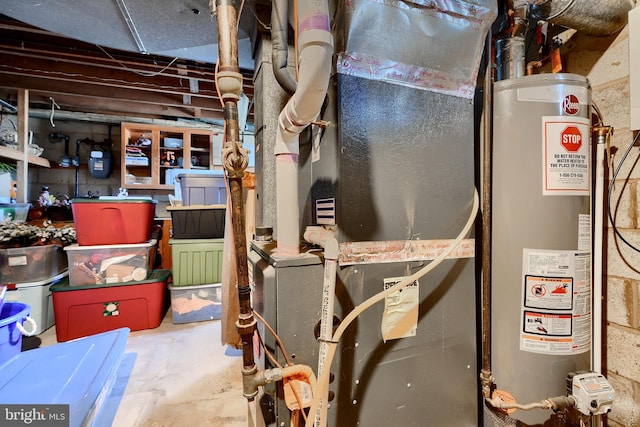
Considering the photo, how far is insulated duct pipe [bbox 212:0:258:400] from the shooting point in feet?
2.24

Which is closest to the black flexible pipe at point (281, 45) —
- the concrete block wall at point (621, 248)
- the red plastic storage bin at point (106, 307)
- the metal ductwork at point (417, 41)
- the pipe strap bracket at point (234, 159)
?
the metal ductwork at point (417, 41)

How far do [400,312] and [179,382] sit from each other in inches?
60.1

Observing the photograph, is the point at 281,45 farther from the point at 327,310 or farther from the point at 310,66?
the point at 327,310

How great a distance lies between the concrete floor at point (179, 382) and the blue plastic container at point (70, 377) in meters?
0.14

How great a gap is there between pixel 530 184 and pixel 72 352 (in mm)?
2336

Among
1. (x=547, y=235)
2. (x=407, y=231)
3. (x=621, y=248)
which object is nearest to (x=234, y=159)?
(x=407, y=231)

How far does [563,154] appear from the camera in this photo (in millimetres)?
864

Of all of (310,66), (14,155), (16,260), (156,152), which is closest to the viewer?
(310,66)

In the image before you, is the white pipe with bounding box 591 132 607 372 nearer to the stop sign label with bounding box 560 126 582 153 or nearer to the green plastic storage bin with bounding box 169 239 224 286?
the stop sign label with bounding box 560 126 582 153

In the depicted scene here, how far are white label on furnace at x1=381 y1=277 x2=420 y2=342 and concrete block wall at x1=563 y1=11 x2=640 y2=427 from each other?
80 cm

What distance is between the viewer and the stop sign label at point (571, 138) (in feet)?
2.83

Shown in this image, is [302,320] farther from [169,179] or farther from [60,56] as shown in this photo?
[169,179]

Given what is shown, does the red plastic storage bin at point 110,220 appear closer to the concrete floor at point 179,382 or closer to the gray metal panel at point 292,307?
the concrete floor at point 179,382

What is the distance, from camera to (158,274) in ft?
8.41
